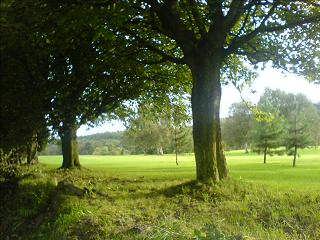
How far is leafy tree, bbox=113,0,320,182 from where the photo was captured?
1839 cm

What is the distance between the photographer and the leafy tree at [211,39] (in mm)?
18391

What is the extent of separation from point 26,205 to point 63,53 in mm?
6206

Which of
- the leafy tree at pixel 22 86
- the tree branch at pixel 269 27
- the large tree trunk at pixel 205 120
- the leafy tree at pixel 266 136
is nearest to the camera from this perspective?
the large tree trunk at pixel 205 120

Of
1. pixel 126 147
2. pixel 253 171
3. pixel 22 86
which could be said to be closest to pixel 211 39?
pixel 22 86

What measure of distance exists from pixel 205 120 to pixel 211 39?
3.07m

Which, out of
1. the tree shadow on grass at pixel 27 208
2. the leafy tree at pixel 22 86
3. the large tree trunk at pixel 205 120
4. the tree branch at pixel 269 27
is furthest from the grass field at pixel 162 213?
the tree branch at pixel 269 27

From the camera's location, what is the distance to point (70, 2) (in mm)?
17484

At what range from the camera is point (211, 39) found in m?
18.7

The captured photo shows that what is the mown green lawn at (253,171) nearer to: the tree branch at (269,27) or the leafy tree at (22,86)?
the tree branch at (269,27)

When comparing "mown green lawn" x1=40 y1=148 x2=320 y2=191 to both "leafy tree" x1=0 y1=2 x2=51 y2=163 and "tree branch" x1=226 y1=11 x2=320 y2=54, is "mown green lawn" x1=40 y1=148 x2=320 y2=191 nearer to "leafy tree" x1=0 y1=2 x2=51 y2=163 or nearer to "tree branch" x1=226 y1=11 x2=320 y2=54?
"tree branch" x1=226 y1=11 x2=320 y2=54

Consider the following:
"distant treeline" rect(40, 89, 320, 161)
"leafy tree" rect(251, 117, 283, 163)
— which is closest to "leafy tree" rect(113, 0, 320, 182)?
"distant treeline" rect(40, 89, 320, 161)

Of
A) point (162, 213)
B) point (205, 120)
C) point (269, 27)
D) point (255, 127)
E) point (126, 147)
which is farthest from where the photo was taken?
point (126, 147)

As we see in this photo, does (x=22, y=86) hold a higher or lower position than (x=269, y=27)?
lower

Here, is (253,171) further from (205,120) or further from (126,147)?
(126,147)
